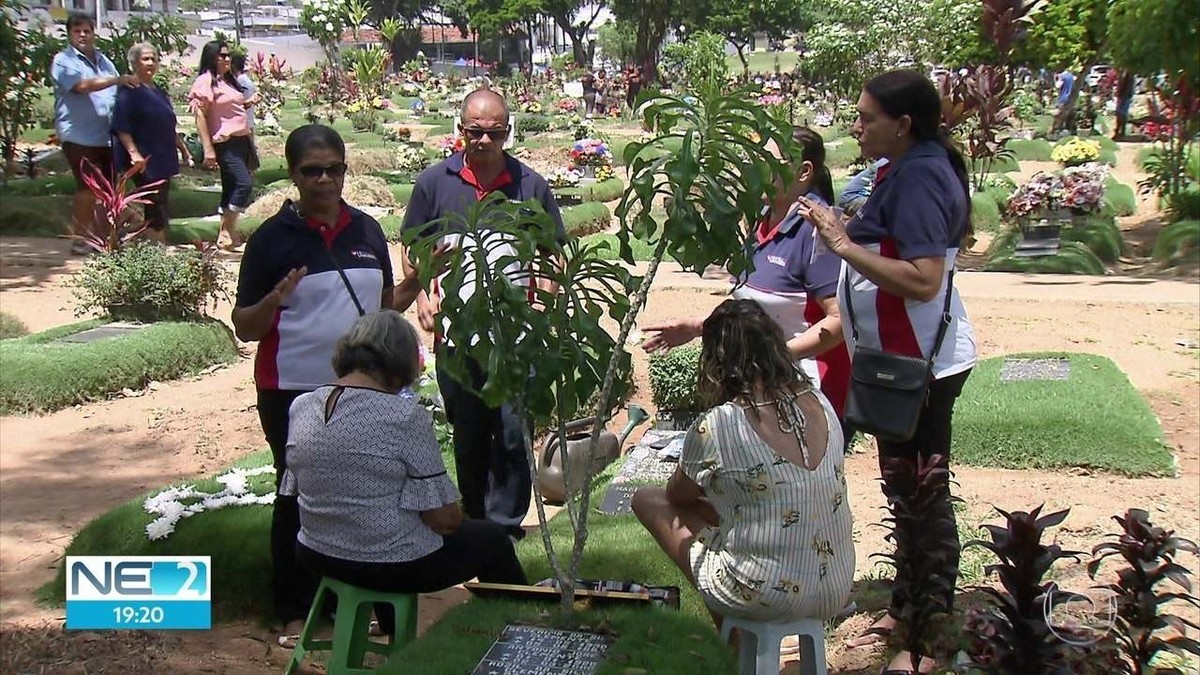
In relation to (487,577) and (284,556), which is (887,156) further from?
(284,556)

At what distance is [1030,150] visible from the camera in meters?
22.8

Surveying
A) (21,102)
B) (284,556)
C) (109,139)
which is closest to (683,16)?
(21,102)

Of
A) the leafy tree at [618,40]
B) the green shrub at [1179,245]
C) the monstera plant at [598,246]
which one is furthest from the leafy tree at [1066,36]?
the leafy tree at [618,40]

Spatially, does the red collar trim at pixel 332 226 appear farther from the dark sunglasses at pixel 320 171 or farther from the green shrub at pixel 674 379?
the green shrub at pixel 674 379

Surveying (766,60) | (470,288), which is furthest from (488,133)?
(766,60)

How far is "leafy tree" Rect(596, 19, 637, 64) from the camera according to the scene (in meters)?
64.0

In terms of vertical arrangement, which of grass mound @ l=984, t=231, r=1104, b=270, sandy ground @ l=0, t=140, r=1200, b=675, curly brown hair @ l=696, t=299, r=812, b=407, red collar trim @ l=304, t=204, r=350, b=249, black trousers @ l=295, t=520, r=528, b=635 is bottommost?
grass mound @ l=984, t=231, r=1104, b=270

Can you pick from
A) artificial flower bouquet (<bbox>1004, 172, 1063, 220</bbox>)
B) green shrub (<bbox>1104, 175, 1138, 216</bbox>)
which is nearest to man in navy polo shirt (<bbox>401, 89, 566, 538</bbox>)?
artificial flower bouquet (<bbox>1004, 172, 1063, 220</bbox>)

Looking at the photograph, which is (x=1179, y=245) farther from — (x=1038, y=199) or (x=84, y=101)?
(x=84, y=101)

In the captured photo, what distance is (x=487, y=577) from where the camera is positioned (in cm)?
347

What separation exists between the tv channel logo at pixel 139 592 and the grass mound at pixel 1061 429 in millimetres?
3447

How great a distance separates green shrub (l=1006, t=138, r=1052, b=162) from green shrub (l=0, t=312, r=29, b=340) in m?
18.2

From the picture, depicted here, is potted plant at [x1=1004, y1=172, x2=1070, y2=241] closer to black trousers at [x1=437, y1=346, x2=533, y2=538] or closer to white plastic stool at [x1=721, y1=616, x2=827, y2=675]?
black trousers at [x1=437, y1=346, x2=533, y2=538]

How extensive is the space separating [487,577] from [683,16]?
6031 centimetres
